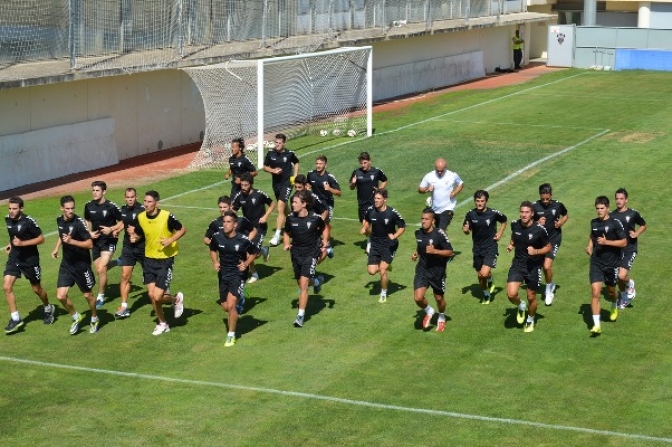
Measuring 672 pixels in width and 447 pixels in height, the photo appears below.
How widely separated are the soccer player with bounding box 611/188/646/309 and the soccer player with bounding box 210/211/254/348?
6008 millimetres

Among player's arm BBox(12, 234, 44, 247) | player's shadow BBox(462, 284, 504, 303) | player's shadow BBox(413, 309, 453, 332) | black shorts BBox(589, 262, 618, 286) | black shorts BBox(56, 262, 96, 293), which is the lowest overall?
player's shadow BBox(413, 309, 453, 332)

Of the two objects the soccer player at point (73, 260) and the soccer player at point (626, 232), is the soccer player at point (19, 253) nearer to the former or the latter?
the soccer player at point (73, 260)

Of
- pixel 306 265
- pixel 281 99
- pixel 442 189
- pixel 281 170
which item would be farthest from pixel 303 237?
pixel 281 99

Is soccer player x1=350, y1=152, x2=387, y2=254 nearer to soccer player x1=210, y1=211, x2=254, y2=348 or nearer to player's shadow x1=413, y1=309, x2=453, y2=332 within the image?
player's shadow x1=413, y1=309, x2=453, y2=332

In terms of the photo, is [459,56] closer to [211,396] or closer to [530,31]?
[530,31]

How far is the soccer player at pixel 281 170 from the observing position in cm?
2456

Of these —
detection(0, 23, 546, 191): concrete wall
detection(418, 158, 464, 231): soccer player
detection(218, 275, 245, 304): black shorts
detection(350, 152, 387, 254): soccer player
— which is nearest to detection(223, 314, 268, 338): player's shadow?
detection(218, 275, 245, 304): black shorts

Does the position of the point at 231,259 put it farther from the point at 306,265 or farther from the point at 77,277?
the point at 77,277

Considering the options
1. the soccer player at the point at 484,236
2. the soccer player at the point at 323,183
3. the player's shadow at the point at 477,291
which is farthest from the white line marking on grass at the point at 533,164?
the soccer player at the point at 484,236

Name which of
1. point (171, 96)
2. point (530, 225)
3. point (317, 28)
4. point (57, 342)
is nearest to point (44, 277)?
point (57, 342)

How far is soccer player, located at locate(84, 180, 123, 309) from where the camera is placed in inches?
776

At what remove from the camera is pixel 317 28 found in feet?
154

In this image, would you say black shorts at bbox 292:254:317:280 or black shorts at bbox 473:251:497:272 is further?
black shorts at bbox 473:251:497:272

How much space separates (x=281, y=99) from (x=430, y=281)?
2031 centimetres
